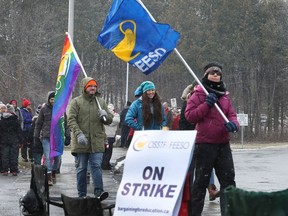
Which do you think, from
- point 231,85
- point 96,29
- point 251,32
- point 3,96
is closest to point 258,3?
point 251,32

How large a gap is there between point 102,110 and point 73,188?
12.0 feet

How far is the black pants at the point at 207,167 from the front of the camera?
358 inches

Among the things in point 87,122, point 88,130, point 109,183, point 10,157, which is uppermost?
point 87,122

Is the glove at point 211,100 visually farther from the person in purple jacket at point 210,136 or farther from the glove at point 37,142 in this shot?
the glove at point 37,142

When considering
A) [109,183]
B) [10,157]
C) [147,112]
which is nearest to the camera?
[147,112]

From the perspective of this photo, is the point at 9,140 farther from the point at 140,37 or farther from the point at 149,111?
the point at 140,37

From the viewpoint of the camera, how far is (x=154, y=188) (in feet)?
24.3

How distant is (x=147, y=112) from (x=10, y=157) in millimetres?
7671

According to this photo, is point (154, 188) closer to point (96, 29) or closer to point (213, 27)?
point (213, 27)

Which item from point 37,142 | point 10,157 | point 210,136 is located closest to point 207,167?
point 210,136

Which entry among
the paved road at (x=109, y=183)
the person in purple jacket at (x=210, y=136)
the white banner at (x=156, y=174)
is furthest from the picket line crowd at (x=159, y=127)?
the paved road at (x=109, y=183)

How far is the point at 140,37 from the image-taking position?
8.94 meters

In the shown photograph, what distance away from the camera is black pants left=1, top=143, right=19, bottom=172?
18.1 m

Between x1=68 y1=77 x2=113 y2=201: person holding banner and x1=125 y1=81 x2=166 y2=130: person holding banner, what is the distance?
330 millimetres
